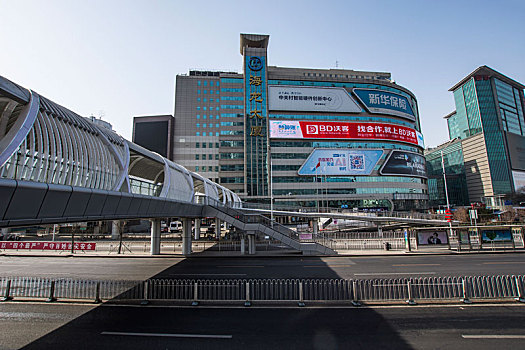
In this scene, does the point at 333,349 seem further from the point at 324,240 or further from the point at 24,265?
the point at 24,265

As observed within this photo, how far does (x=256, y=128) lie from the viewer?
2766 inches

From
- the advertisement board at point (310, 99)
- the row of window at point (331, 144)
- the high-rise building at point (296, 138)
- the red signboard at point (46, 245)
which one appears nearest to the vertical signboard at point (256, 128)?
the high-rise building at point (296, 138)

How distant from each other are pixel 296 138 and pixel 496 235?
164 feet

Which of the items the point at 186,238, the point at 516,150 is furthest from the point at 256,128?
the point at 516,150

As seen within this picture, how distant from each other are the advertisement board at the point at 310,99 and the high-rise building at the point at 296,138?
0.97ft

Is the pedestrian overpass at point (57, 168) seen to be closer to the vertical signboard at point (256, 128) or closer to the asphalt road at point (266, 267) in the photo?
the asphalt road at point (266, 267)

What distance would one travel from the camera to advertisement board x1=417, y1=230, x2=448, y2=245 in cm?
2662

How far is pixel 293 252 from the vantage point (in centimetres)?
2819

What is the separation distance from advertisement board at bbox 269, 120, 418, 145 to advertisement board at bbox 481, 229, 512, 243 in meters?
48.2

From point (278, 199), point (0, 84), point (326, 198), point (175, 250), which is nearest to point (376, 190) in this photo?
point (326, 198)

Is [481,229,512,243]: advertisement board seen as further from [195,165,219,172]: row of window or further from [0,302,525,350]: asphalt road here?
[195,165,219,172]: row of window

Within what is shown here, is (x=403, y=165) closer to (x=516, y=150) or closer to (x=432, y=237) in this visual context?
(x=432, y=237)

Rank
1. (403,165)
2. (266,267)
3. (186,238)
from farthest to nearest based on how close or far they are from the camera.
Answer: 1. (403,165)
2. (186,238)
3. (266,267)

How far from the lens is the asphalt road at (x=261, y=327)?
26.8ft
